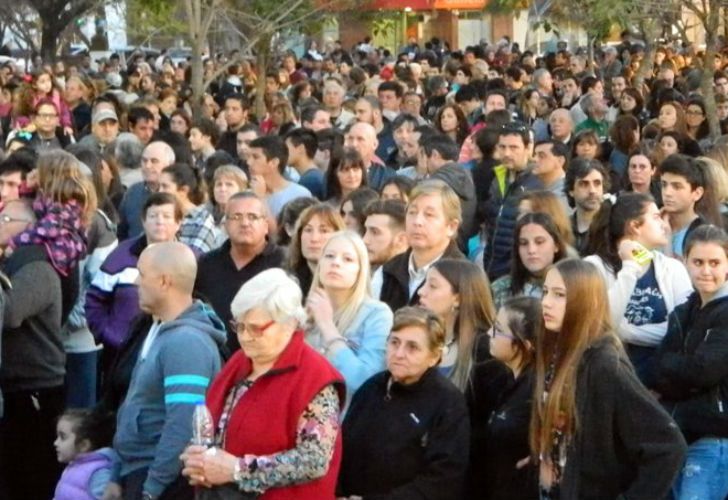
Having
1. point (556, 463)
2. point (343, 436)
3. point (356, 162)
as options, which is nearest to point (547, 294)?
point (556, 463)

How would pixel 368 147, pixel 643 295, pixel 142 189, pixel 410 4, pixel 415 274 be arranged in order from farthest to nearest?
pixel 410 4
pixel 368 147
pixel 142 189
pixel 415 274
pixel 643 295

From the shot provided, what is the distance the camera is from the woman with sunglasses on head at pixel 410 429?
6152 mm

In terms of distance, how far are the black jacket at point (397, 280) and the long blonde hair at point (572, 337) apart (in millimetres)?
2310

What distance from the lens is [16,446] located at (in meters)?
8.24

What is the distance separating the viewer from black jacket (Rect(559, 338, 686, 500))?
5.56m

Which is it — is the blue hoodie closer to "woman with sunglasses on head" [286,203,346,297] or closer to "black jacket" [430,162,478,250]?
"woman with sunglasses on head" [286,203,346,297]

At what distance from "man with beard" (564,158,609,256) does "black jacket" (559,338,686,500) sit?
12.6 ft

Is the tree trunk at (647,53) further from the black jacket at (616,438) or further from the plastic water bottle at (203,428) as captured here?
the plastic water bottle at (203,428)

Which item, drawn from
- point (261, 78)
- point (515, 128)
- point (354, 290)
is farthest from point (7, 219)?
point (261, 78)

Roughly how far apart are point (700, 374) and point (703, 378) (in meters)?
0.02

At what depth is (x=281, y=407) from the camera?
18.8ft

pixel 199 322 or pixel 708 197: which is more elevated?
pixel 708 197

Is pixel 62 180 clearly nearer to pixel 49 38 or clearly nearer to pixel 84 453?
pixel 84 453

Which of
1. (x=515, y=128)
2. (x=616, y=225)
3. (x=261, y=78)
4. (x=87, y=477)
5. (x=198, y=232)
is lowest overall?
(x=87, y=477)
